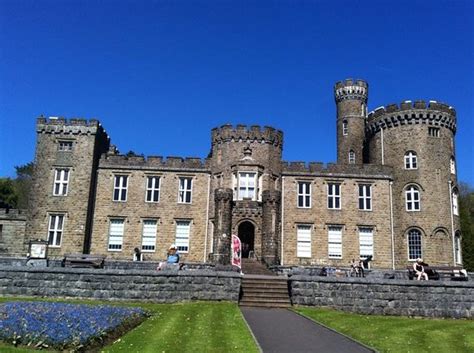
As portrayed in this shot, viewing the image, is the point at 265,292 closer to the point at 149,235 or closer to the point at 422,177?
the point at 149,235

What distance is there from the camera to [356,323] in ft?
55.5

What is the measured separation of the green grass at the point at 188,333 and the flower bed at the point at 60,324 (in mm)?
431

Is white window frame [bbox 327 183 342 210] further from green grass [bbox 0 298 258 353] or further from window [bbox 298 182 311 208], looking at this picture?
green grass [bbox 0 298 258 353]

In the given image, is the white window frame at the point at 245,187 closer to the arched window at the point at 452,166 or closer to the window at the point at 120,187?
the window at the point at 120,187

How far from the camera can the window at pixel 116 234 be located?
37.7 metres

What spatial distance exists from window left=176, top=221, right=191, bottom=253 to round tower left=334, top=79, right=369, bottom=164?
58.2 ft

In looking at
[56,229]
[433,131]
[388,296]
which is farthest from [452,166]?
[56,229]

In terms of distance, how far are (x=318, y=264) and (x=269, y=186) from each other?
7207 millimetres

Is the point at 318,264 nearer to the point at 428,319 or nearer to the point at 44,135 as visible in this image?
the point at 428,319

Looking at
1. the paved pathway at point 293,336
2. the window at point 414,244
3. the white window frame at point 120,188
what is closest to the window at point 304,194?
the window at point 414,244

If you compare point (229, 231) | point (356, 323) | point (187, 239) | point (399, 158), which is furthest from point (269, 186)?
point (356, 323)

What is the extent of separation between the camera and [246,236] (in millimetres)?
38125

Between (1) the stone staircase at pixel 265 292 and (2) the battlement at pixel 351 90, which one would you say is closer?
(1) the stone staircase at pixel 265 292

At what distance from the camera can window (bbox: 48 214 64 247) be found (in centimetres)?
3675
